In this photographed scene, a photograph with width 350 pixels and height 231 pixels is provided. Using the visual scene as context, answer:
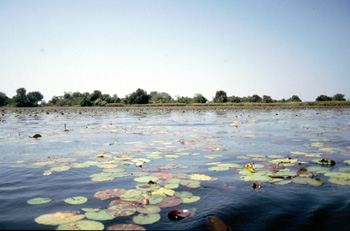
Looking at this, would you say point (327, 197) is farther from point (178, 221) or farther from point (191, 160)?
point (191, 160)

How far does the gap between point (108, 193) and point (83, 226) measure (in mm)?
679

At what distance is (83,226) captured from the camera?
169 centimetres

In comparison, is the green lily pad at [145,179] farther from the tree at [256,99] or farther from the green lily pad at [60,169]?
the tree at [256,99]

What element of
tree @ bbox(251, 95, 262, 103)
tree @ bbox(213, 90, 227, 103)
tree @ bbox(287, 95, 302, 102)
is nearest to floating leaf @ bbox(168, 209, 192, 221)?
tree @ bbox(213, 90, 227, 103)

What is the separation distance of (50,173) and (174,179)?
1.67 meters

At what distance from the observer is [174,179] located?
280cm

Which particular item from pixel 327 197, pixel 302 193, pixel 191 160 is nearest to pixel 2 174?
pixel 191 160

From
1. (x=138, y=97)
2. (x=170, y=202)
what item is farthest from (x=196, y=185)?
(x=138, y=97)

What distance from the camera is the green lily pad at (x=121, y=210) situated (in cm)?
189

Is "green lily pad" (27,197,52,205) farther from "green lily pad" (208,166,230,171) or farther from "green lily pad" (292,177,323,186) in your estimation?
"green lily pad" (292,177,323,186)

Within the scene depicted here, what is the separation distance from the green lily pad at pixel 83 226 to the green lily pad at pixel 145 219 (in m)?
0.24

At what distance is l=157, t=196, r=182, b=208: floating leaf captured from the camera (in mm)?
2067

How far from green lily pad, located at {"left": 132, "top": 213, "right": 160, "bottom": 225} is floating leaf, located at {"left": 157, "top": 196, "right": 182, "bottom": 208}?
188 millimetres

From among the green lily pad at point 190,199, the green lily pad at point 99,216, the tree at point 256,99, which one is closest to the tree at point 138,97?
the tree at point 256,99
